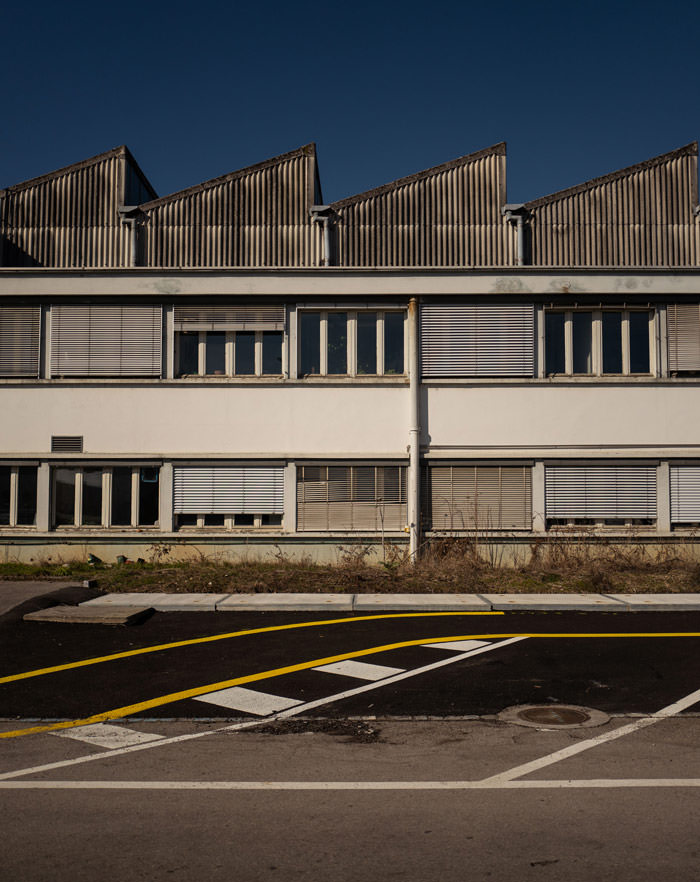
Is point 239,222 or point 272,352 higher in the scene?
point 239,222

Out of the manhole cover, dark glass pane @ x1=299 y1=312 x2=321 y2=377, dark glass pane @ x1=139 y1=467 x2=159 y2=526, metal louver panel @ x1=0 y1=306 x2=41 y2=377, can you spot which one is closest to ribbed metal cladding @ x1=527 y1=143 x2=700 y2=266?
dark glass pane @ x1=299 y1=312 x2=321 y2=377

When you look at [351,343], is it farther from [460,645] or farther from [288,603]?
[460,645]

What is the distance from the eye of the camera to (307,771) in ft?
19.0

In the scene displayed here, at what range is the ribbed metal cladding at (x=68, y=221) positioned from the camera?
19.1 metres

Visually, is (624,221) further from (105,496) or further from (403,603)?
(105,496)

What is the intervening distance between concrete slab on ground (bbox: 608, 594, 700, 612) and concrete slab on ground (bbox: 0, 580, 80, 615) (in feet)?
32.8

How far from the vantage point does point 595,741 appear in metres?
6.45

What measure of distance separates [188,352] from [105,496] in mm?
3806

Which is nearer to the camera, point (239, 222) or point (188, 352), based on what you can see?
point (188, 352)

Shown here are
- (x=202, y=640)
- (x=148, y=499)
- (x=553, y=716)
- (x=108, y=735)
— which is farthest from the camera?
(x=148, y=499)

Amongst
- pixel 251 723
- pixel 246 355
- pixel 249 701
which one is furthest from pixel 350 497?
pixel 251 723

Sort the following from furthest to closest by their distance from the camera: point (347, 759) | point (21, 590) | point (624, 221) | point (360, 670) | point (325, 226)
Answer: point (624, 221), point (325, 226), point (21, 590), point (360, 670), point (347, 759)

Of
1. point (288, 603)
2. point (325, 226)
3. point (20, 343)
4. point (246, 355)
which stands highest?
point (325, 226)

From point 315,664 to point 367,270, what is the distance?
1088 centimetres
